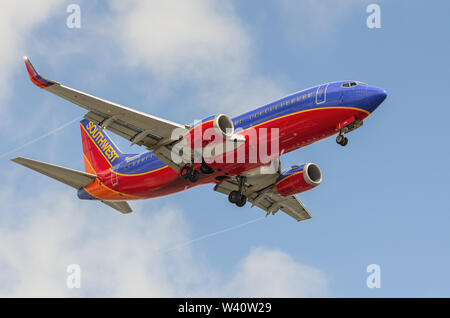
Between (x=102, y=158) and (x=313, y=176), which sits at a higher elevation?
(x=102, y=158)

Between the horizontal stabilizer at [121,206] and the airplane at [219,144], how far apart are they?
219 mm

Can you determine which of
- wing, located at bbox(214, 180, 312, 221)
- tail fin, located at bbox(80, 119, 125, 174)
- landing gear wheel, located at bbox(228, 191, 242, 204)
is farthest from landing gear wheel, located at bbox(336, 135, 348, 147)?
tail fin, located at bbox(80, 119, 125, 174)

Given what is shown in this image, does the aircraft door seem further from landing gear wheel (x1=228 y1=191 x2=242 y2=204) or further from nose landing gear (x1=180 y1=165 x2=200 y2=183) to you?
landing gear wheel (x1=228 y1=191 x2=242 y2=204)

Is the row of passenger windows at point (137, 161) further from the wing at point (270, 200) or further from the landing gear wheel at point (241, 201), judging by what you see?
the landing gear wheel at point (241, 201)

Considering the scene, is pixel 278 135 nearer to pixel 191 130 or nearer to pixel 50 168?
pixel 191 130

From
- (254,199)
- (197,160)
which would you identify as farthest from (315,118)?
(254,199)

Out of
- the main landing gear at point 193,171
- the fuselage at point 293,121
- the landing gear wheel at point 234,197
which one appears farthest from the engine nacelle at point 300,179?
the main landing gear at point 193,171

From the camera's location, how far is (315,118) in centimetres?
3494

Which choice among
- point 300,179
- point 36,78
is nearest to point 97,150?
point 36,78

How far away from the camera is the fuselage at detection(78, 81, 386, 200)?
34463 millimetres

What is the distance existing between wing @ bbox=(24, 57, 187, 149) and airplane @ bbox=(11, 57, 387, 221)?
51mm

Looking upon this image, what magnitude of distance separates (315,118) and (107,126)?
11359 mm

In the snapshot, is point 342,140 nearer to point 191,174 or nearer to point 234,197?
point 191,174

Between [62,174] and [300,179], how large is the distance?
49.9ft
